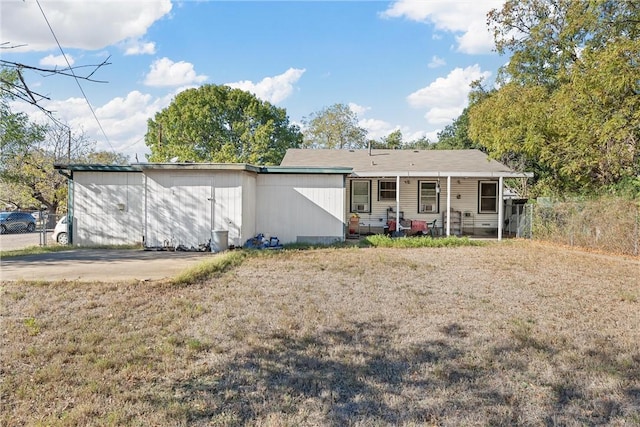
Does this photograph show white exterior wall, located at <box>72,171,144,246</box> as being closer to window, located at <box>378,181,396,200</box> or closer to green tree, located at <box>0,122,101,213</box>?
window, located at <box>378,181,396,200</box>

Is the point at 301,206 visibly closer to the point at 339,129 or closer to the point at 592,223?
the point at 592,223

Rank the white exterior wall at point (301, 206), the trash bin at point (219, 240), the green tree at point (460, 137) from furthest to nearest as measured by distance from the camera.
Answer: the green tree at point (460, 137), the white exterior wall at point (301, 206), the trash bin at point (219, 240)

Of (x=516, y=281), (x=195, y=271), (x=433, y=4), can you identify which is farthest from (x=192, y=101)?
(x=516, y=281)

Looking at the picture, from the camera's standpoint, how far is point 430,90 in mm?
26172

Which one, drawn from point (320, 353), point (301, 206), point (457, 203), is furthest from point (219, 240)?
point (457, 203)

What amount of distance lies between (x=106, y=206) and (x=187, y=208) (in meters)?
2.93

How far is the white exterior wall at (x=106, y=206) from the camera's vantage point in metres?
12.3

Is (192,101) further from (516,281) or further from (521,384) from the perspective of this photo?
(521,384)

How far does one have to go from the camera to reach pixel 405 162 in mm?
17047

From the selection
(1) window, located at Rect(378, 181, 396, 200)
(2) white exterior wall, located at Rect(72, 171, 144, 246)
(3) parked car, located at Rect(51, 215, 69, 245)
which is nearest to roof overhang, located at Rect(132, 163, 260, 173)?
(2) white exterior wall, located at Rect(72, 171, 144, 246)

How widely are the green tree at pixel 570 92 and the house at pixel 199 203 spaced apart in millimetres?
7542

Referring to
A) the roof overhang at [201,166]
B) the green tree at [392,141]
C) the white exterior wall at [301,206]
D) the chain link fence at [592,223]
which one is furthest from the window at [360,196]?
the green tree at [392,141]

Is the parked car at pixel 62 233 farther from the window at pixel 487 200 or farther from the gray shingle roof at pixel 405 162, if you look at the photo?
the window at pixel 487 200

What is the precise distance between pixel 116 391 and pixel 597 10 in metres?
16.4
